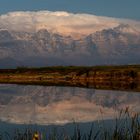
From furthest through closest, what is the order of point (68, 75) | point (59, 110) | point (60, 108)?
point (68, 75) < point (60, 108) < point (59, 110)

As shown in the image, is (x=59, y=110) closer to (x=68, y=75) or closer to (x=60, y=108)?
(x=60, y=108)

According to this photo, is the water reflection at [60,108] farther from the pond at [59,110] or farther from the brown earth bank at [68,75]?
the brown earth bank at [68,75]

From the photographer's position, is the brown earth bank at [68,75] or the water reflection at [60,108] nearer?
the water reflection at [60,108]

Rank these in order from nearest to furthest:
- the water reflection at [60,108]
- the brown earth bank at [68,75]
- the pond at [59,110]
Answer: the pond at [59,110] → the water reflection at [60,108] → the brown earth bank at [68,75]

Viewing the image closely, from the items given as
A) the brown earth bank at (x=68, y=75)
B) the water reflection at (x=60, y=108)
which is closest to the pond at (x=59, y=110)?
the water reflection at (x=60, y=108)

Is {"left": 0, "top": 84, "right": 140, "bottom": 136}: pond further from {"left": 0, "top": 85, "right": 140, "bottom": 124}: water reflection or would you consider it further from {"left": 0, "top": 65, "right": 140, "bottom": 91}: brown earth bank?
{"left": 0, "top": 65, "right": 140, "bottom": 91}: brown earth bank

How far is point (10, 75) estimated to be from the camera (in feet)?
534

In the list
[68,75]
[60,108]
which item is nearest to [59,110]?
[60,108]

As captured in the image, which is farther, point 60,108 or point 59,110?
point 60,108

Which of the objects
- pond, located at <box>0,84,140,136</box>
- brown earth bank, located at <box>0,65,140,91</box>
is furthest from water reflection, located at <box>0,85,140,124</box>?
brown earth bank, located at <box>0,65,140,91</box>

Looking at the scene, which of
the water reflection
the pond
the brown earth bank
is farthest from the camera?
the brown earth bank

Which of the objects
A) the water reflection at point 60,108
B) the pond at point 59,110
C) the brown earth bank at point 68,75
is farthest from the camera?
the brown earth bank at point 68,75

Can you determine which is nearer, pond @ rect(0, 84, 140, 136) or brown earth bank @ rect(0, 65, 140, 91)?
pond @ rect(0, 84, 140, 136)

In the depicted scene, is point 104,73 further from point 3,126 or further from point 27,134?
point 27,134
